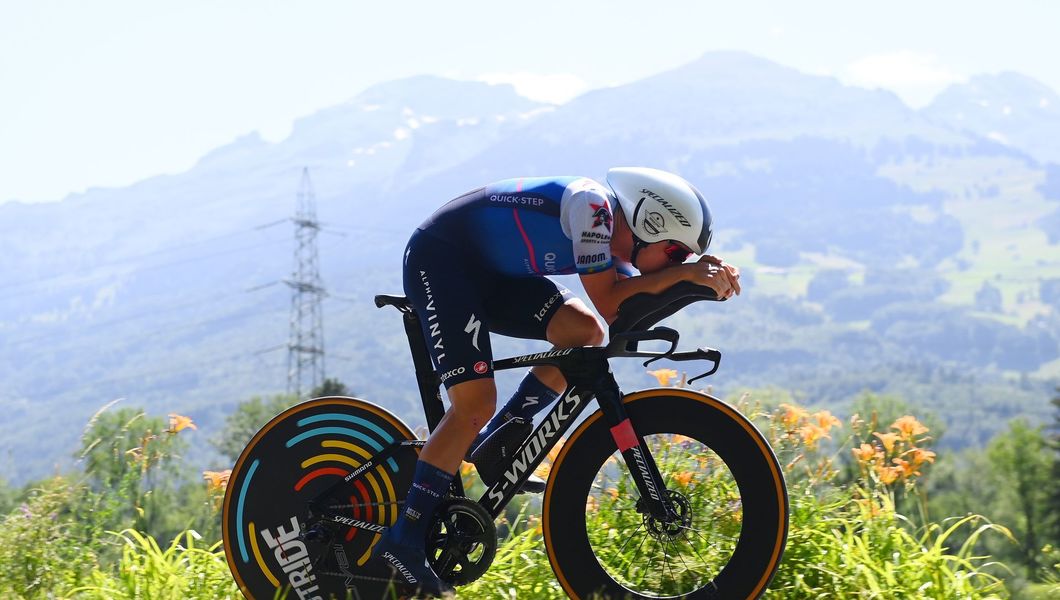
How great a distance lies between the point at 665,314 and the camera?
13.2ft

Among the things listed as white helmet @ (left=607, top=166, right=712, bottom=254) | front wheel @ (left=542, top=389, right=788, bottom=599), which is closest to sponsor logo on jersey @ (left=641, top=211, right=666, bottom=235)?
white helmet @ (left=607, top=166, right=712, bottom=254)

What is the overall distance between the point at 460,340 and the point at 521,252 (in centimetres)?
43

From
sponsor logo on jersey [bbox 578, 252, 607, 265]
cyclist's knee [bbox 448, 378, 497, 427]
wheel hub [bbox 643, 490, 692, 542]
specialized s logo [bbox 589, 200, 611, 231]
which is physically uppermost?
specialized s logo [bbox 589, 200, 611, 231]

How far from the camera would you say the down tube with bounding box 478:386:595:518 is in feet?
13.4

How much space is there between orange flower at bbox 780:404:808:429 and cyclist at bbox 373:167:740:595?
1494 mm

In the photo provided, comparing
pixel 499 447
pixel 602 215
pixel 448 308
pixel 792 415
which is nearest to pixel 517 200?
pixel 602 215

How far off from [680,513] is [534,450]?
64cm

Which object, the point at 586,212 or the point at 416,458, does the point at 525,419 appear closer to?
the point at 416,458

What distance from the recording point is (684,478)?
13.8 ft

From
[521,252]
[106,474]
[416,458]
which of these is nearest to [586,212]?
[521,252]

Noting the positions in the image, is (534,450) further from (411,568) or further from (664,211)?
(664,211)

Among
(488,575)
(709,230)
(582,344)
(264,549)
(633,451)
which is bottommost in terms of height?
(488,575)

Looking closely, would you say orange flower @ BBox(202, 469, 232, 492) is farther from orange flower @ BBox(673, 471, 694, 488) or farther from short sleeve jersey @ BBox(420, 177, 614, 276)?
orange flower @ BBox(673, 471, 694, 488)

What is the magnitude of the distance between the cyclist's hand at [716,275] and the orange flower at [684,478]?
817 millimetres
